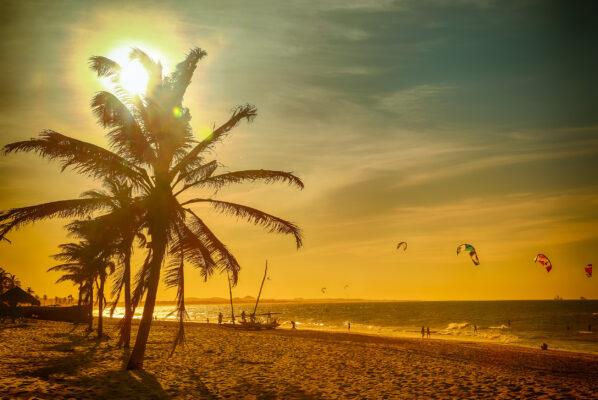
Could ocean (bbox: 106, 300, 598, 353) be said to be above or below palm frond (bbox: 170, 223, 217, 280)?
below

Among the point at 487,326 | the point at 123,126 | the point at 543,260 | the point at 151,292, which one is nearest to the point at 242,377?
the point at 151,292

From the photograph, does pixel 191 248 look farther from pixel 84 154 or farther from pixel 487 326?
pixel 487 326

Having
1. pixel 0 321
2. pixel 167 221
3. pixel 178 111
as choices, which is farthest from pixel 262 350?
pixel 0 321

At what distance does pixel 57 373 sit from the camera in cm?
1038

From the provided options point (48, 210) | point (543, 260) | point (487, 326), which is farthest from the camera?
point (487, 326)

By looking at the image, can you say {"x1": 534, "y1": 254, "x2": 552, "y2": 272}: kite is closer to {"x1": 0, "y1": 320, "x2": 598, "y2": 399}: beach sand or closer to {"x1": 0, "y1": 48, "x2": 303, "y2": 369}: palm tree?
{"x1": 0, "y1": 320, "x2": 598, "y2": 399}: beach sand

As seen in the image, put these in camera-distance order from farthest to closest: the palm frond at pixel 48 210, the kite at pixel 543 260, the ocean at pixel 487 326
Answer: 1. the ocean at pixel 487 326
2. the kite at pixel 543 260
3. the palm frond at pixel 48 210

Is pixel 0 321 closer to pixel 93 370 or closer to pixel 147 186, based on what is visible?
pixel 93 370

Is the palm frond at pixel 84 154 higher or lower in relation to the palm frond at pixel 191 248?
higher

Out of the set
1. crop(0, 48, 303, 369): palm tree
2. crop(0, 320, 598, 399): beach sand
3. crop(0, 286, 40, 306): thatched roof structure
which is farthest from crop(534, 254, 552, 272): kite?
crop(0, 286, 40, 306): thatched roof structure

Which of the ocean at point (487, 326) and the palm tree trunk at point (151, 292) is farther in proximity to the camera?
the ocean at point (487, 326)

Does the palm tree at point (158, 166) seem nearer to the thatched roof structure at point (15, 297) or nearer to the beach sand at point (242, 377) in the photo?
the beach sand at point (242, 377)

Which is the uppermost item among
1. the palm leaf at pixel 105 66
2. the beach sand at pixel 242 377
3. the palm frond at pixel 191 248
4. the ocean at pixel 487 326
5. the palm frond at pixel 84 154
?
the palm leaf at pixel 105 66

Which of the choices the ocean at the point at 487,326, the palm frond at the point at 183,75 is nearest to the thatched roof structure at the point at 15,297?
the ocean at the point at 487,326
